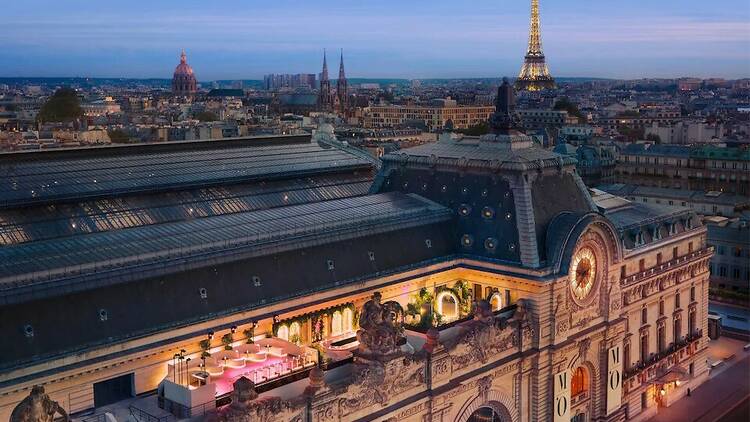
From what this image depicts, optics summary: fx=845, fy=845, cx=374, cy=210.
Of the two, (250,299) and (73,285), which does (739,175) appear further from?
(73,285)

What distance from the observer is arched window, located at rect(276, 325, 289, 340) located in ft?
200

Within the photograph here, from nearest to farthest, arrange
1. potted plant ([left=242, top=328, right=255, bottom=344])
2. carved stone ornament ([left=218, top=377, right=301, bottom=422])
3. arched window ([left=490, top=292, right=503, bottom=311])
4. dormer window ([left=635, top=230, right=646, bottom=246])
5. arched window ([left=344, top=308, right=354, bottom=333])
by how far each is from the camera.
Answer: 1. carved stone ornament ([left=218, top=377, right=301, bottom=422])
2. potted plant ([left=242, top=328, right=255, bottom=344])
3. arched window ([left=344, top=308, right=354, bottom=333])
4. arched window ([left=490, top=292, right=503, bottom=311])
5. dormer window ([left=635, top=230, right=646, bottom=246])

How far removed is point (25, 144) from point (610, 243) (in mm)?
119407

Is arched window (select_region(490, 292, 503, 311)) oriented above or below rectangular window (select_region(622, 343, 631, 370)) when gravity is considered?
above

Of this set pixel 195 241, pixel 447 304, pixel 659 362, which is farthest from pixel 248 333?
pixel 659 362

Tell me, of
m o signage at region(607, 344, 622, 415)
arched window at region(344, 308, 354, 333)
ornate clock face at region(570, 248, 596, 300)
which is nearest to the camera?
arched window at region(344, 308, 354, 333)

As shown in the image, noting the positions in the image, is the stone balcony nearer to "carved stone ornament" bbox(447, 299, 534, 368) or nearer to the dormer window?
the dormer window

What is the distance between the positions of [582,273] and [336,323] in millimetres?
23606

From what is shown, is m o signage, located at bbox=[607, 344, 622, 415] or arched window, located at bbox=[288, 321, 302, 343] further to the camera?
m o signage, located at bbox=[607, 344, 622, 415]

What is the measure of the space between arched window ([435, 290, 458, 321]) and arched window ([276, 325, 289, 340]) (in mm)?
17248

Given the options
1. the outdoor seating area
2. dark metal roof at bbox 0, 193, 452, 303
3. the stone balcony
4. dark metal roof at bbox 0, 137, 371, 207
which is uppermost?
dark metal roof at bbox 0, 137, 371, 207

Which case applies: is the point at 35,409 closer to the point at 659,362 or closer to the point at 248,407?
the point at 248,407

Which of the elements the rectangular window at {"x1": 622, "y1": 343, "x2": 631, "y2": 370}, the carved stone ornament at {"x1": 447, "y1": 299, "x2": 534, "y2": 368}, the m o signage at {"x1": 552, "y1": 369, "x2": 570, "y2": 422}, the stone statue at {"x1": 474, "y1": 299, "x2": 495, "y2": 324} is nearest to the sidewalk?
the rectangular window at {"x1": 622, "y1": 343, "x2": 631, "y2": 370}

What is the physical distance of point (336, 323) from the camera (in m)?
65.4
